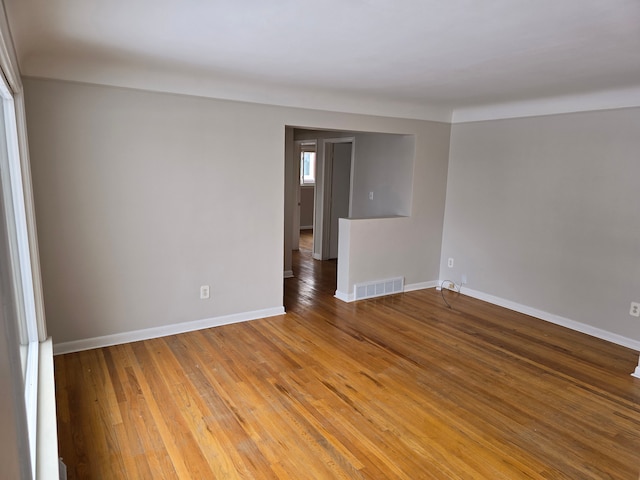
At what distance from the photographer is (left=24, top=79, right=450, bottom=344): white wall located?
314cm

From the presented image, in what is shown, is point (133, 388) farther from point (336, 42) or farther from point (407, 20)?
point (407, 20)

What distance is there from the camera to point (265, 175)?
4043 mm

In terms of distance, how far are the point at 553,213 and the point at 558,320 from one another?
A: 1093 millimetres

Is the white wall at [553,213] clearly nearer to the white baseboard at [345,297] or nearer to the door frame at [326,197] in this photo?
the white baseboard at [345,297]

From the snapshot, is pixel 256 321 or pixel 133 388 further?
pixel 256 321

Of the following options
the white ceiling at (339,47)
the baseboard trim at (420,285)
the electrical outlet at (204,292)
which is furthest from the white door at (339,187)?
the electrical outlet at (204,292)

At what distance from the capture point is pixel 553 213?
14.1 feet

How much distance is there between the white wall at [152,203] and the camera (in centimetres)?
314

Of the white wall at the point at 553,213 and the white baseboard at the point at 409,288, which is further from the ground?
the white wall at the point at 553,213

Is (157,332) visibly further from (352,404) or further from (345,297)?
(345,297)

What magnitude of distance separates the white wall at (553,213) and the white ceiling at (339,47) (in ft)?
1.37

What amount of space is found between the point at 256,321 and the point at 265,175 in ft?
4.67

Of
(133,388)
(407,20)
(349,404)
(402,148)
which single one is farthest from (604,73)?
(133,388)

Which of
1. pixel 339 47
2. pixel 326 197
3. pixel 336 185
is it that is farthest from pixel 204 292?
pixel 336 185
